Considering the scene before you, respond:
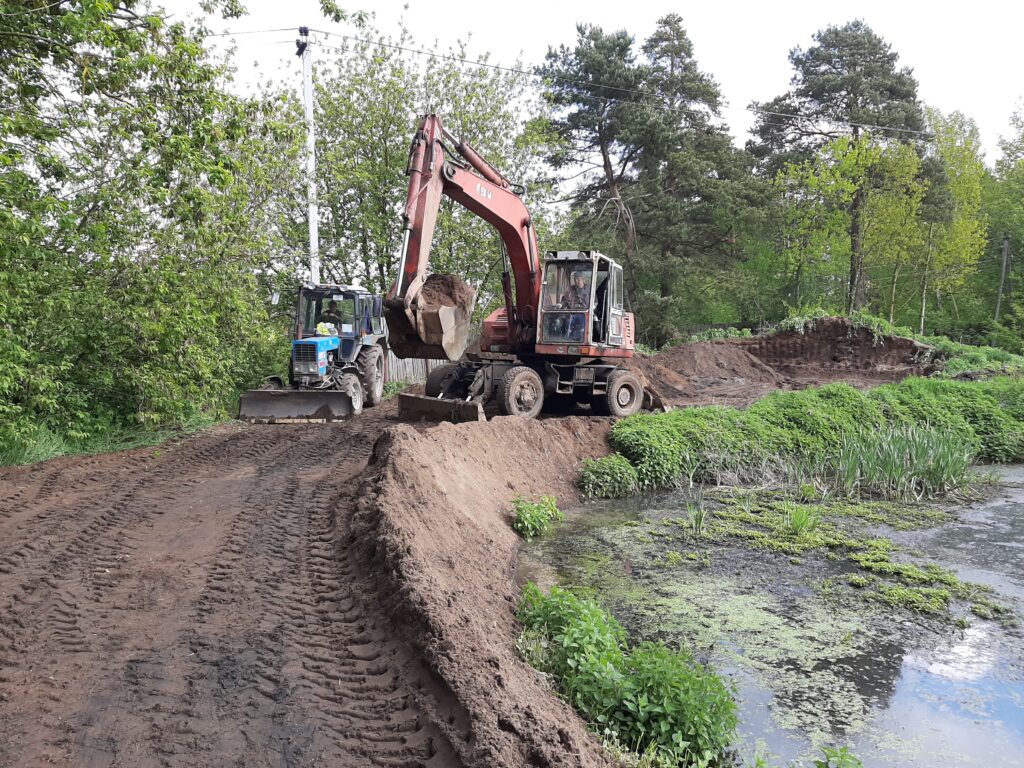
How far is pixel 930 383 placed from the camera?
13.7m

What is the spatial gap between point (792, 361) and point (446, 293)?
1919 cm

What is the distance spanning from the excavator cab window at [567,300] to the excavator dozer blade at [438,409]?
1.91 m

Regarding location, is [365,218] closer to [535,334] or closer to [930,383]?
[535,334]

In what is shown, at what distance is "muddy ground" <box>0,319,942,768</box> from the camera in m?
2.86

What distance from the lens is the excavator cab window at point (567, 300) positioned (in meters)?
10.9

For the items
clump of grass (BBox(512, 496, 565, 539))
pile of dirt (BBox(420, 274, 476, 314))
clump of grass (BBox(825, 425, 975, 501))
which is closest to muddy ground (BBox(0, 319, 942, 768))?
clump of grass (BBox(512, 496, 565, 539))

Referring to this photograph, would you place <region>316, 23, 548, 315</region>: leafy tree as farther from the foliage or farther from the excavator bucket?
the foliage

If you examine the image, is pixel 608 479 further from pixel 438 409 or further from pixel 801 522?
pixel 438 409

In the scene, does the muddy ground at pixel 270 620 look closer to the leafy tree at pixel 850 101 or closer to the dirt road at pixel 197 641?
the dirt road at pixel 197 641

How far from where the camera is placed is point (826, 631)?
4859 millimetres

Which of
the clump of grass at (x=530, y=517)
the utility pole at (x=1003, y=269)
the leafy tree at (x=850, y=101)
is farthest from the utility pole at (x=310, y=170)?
the utility pole at (x=1003, y=269)

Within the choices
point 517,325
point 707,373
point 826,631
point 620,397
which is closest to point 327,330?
point 517,325

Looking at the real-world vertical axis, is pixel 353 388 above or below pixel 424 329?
below

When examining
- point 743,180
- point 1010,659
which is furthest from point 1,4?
point 743,180
